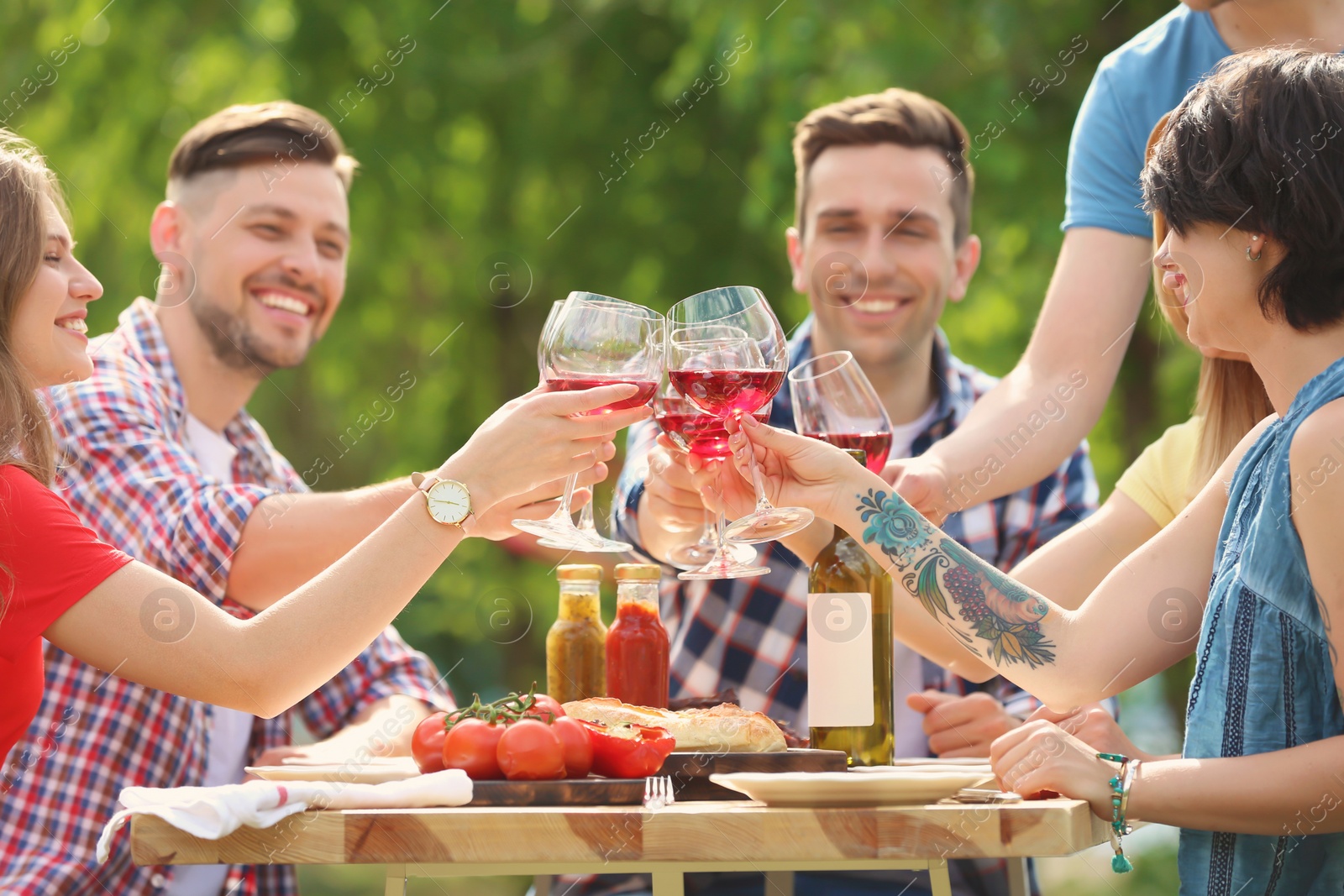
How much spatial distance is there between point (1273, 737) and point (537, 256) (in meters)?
5.45

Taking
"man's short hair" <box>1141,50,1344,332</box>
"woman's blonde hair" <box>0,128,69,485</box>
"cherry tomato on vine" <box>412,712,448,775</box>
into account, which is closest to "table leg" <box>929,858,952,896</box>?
"cherry tomato on vine" <box>412,712,448,775</box>

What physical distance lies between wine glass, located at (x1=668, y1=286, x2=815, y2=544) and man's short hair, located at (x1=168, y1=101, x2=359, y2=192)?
2258mm

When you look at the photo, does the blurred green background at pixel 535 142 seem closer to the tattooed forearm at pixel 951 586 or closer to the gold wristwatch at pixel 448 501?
the tattooed forearm at pixel 951 586

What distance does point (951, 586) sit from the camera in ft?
7.67

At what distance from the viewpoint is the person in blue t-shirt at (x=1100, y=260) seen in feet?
10.4

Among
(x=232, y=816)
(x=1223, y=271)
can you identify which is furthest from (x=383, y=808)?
(x=1223, y=271)

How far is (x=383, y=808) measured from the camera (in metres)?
1.90

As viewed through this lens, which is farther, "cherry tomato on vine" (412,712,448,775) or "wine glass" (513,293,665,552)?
"wine glass" (513,293,665,552)

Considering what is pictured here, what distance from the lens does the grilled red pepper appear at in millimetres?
2078

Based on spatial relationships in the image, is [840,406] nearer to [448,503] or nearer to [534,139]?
[448,503]

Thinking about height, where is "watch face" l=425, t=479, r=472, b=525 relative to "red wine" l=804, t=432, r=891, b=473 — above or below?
below

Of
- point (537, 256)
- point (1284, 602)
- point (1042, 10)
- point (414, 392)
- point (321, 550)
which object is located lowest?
point (1284, 602)

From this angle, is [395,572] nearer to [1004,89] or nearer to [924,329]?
[924,329]

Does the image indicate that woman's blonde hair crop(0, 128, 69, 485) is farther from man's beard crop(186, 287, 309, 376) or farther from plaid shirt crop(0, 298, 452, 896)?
man's beard crop(186, 287, 309, 376)
